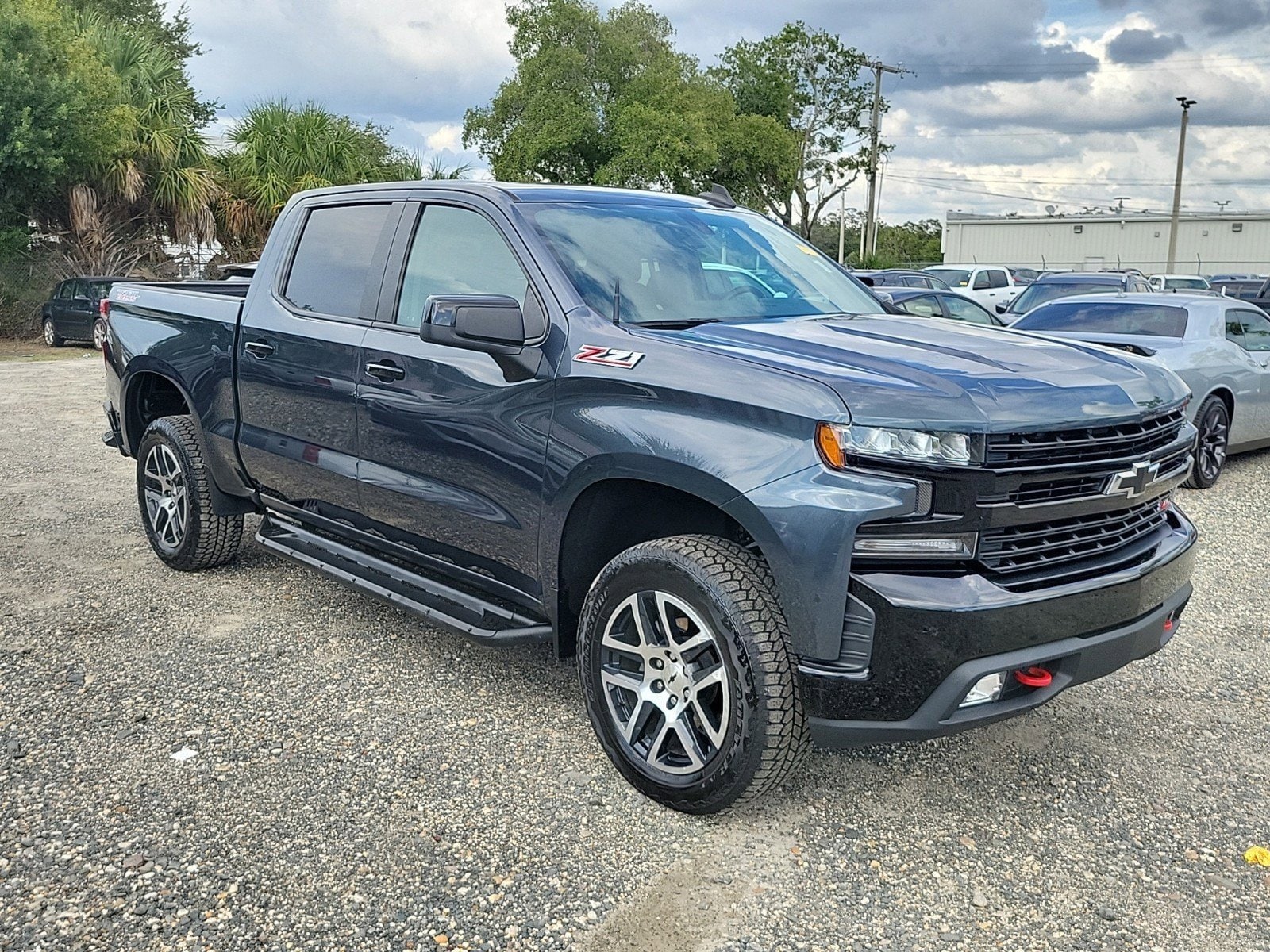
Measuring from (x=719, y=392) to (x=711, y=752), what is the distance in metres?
1.06

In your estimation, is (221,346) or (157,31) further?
(157,31)

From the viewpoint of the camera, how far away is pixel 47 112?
2042 cm

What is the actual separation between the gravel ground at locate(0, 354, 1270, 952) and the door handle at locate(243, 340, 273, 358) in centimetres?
123

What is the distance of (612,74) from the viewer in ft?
147

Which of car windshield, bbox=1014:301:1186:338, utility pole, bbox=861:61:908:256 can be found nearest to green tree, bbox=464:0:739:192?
utility pole, bbox=861:61:908:256

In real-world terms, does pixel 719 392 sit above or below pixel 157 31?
below

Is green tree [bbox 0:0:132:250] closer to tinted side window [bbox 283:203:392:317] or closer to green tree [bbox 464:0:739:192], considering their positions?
tinted side window [bbox 283:203:392:317]

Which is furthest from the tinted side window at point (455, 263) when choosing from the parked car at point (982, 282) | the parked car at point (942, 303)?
the parked car at point (982, 282)

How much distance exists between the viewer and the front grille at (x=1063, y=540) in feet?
10.1

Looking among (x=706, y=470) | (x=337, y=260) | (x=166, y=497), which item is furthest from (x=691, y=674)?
(x=166, y=497)

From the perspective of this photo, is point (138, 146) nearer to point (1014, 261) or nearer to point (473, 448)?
point (473, 448)

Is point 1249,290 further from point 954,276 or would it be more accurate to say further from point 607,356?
point 607,356

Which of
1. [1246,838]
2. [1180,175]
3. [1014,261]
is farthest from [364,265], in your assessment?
[1014,261]

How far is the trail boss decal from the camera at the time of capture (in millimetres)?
3533
